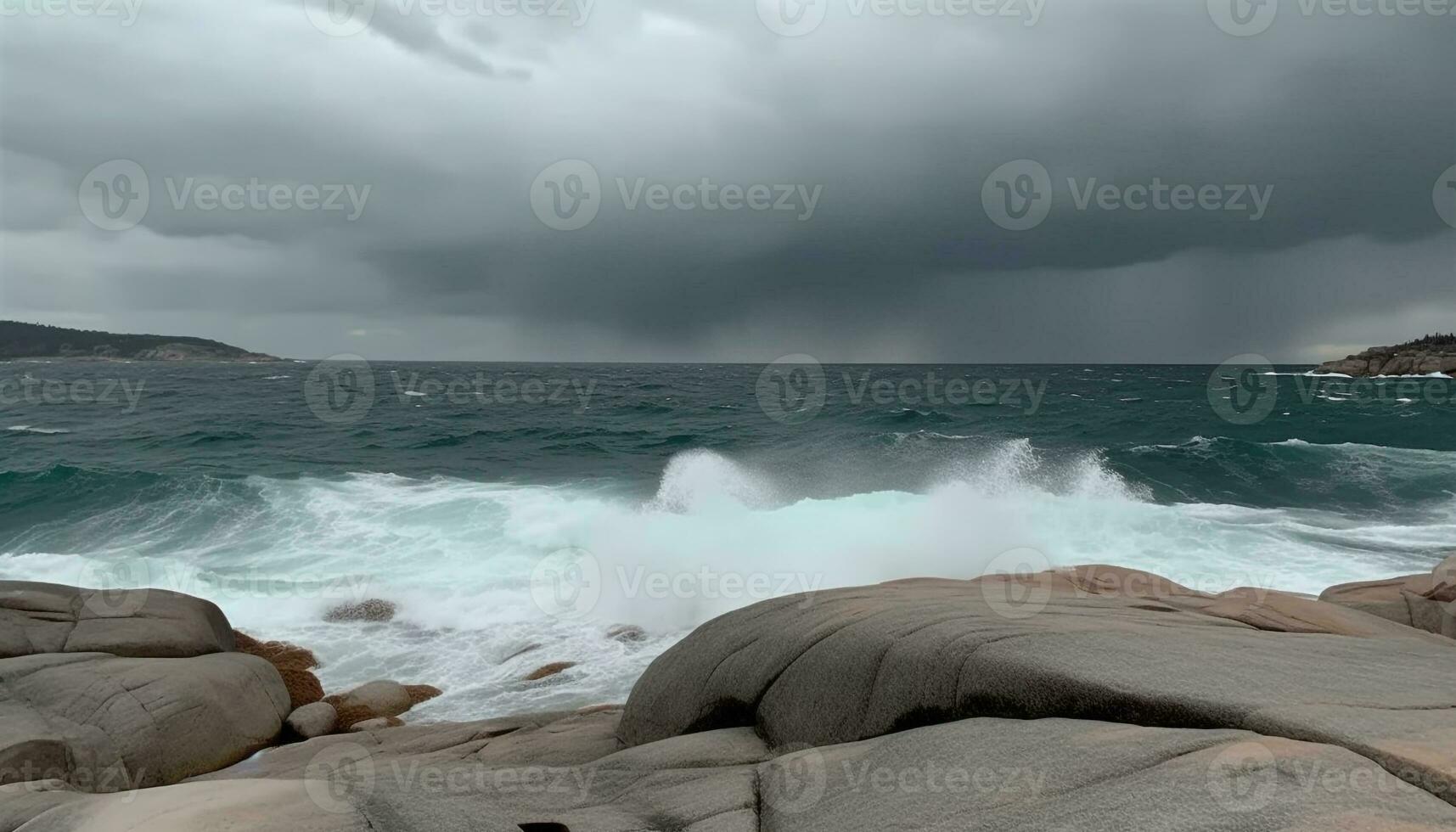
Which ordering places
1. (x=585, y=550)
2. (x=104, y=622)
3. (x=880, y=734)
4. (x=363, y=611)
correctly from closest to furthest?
1. (x=880, y=734)
2. (x=104, y=622)
3. (x=363, y=611)
4. (x=585, y=550)

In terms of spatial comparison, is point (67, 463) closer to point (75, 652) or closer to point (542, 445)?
point (542, 445)

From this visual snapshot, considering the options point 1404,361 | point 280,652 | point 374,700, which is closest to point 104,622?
point 280,652

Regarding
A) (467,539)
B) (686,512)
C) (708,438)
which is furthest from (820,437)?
(467,539)

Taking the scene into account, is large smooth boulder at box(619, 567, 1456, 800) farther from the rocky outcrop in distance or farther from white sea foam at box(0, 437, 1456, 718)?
the rocky outcrop in distance

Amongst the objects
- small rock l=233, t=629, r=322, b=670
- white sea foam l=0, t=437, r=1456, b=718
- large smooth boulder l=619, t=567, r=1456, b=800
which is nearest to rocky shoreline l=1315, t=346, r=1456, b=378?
white sea foam l=0, t=437, r=1456, b=718

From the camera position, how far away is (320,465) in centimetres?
3069

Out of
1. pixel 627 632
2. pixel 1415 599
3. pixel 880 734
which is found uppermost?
pixel 880 734

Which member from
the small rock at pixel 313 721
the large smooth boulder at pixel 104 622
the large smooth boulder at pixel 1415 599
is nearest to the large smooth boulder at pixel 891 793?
the small rock at pixel 313 721

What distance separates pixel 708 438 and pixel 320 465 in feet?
61.4

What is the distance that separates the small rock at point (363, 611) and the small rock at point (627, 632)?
4.63 meters

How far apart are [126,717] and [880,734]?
9090 millimetres

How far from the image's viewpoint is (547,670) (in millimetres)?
12195

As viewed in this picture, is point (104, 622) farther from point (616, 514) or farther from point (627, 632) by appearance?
point (616, 514)

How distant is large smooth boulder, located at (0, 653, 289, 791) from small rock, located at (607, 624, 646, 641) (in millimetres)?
5283
